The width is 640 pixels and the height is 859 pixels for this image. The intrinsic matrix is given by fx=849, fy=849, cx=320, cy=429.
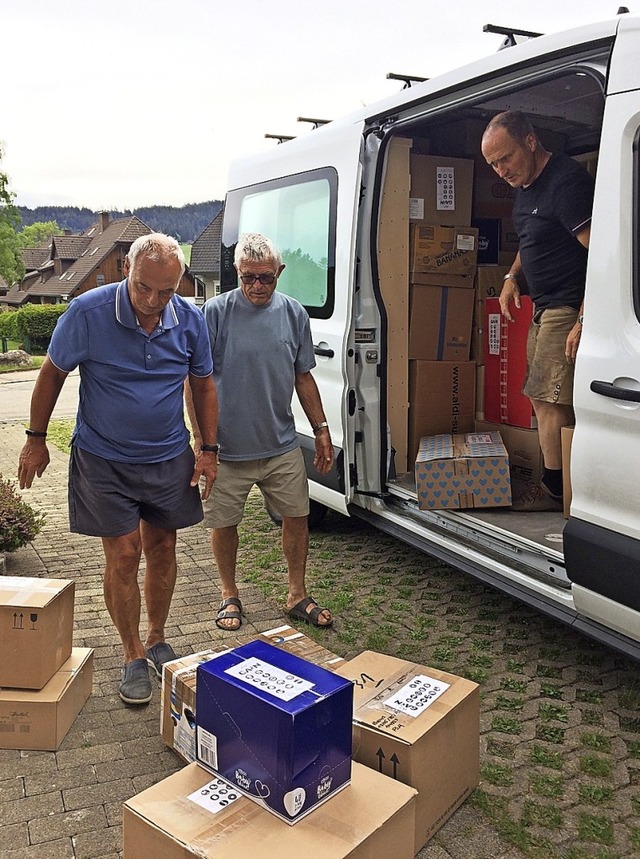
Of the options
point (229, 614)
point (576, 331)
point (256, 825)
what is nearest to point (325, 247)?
point (576, 331)

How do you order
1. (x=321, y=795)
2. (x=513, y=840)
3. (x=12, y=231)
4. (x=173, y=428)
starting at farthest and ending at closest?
(x=12, y=231) < (x=173, y=428) < (x=513, y=840) < (x=321, y=795)

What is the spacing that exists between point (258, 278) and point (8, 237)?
39681 millimetres

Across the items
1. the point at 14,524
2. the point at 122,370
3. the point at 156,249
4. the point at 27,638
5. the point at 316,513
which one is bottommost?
the point at 316,513

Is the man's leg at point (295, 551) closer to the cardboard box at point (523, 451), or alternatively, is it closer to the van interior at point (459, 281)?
the van interior at point (459, 281)

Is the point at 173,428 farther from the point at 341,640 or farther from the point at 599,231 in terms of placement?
the point at 599,231

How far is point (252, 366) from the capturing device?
3832 millimetres

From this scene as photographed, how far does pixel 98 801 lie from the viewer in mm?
2646

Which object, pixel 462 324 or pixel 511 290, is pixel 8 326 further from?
pixel 511 290

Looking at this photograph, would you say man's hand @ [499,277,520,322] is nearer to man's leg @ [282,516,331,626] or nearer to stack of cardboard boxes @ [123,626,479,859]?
man's leg @ [282,516,331,626]

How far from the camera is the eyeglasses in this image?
12.2 ft

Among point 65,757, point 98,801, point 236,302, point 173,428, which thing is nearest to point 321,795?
point 98,801

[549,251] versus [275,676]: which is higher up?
[549,251]

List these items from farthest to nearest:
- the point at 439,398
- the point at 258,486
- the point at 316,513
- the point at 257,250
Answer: the point at 316,513
the point at 439,398
the point at 258,486
the point at 257,250

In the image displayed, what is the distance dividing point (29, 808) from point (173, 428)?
1416mm
